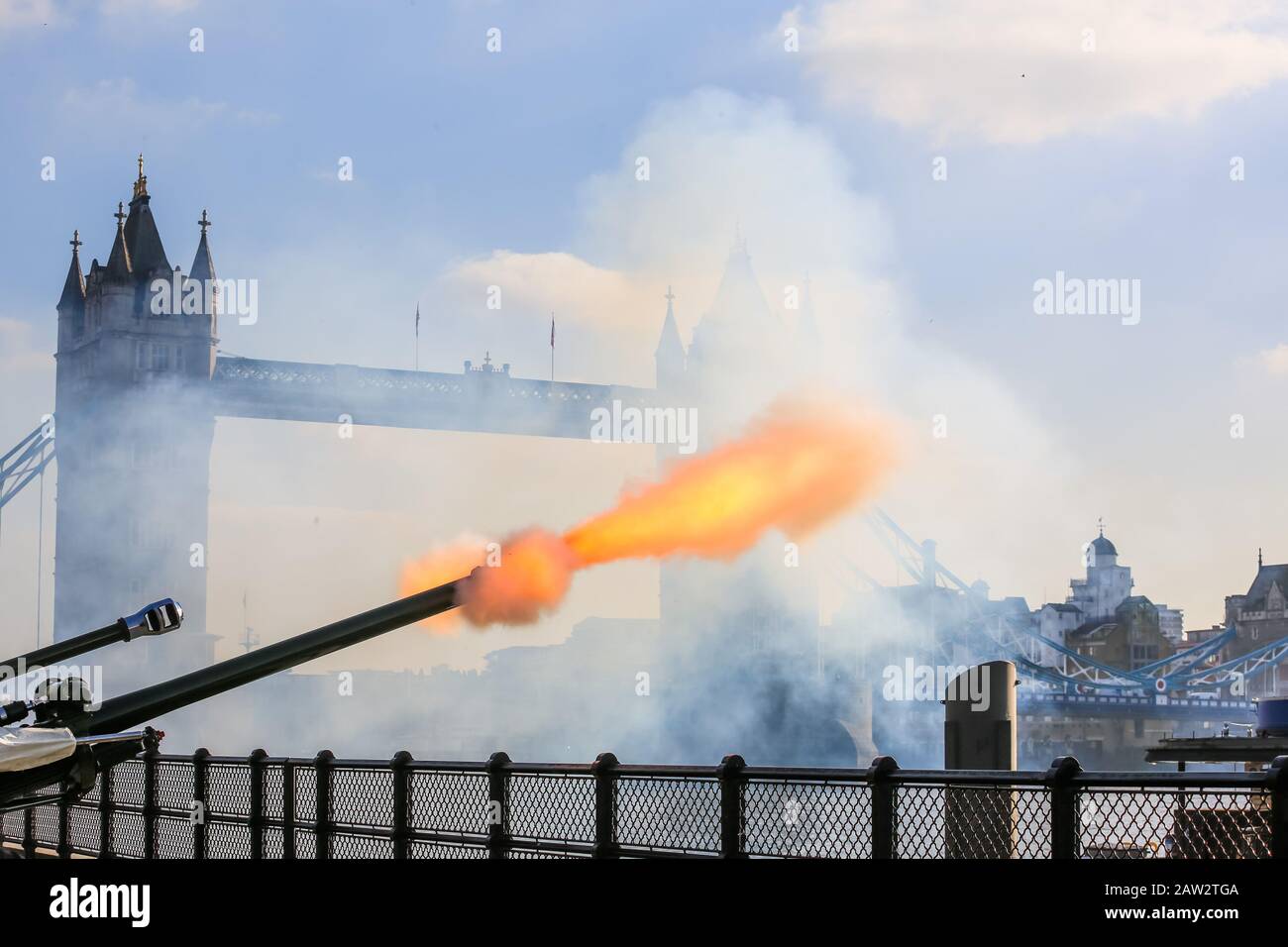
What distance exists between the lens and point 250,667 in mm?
11000

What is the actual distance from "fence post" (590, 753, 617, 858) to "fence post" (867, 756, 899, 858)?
2255 mm

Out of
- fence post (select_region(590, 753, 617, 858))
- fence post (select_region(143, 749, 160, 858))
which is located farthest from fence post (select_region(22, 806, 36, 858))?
fence post (select_region(590, 753, 617, 858))

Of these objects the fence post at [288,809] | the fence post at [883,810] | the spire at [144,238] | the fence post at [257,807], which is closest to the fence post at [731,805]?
the fence post at [883,810]

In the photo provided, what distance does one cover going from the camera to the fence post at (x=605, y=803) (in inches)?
437

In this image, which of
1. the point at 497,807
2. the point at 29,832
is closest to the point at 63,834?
the point at 29,832

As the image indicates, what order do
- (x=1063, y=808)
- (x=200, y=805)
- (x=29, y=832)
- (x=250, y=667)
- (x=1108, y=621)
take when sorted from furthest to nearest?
(x=1108, y=621) → (x=29, y=832) → (x=200, y=805) → (x=250, y=667) → (x=1063, y=808)

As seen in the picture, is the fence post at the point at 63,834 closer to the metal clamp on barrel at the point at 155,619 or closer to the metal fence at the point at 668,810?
the metal fence at the point at 668,810

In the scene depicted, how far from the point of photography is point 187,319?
10400 centimetres

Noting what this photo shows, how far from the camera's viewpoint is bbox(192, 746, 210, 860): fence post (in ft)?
53.1

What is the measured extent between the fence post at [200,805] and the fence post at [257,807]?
1088 mm

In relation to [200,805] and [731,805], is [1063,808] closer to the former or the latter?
[731,805]

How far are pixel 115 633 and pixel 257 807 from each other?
2.65 metres
